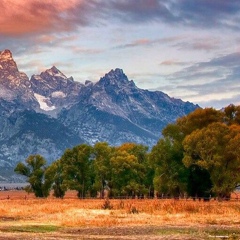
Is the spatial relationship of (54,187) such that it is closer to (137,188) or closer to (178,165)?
(137,188)

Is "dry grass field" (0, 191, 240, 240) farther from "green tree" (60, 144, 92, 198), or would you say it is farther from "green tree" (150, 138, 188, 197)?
"green tree" (60, 144, 92, 198)

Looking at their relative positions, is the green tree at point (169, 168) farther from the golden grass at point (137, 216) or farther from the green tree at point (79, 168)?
the golden grass at point (137, 216)

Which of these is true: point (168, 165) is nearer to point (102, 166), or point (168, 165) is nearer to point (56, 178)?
point (102, 166)

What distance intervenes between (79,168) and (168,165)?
34.4 metres

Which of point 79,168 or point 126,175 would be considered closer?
point 126,175

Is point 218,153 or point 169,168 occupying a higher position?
point 218,153

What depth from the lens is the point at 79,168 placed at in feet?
493

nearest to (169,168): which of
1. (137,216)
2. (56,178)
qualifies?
(56,178)

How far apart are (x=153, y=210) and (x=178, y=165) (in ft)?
162

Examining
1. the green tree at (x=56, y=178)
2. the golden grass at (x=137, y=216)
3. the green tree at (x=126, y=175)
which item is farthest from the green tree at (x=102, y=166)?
the golden grass at (x=137, y=216)

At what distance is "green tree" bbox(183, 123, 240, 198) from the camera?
358 ft

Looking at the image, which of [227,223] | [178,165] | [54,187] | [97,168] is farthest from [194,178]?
[227,223]

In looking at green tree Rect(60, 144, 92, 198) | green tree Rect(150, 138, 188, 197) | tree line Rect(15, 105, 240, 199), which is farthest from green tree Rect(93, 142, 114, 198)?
green tree Rect(150, 138, 188, 197)

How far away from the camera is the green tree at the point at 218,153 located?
358ft
